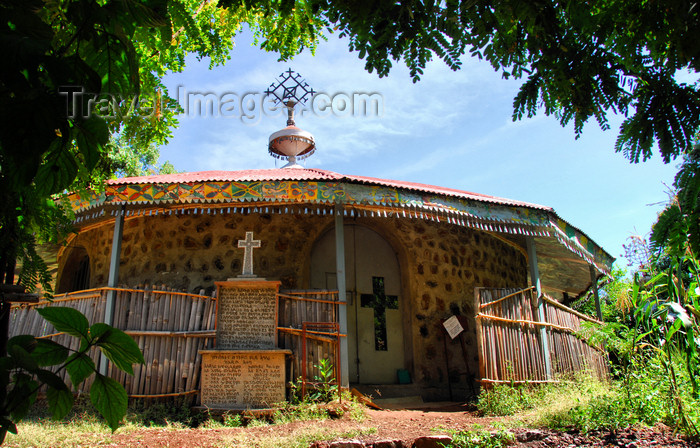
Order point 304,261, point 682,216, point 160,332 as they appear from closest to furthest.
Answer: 1. point 682,216
2. point 160,332
3. point 304,261

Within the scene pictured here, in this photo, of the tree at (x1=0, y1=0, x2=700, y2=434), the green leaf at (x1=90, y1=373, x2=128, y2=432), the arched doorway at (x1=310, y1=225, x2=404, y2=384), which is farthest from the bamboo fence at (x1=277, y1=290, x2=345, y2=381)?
the green leaf at (x1=90, y1=373, x2=128, y2=432)

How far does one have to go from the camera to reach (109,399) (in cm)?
139

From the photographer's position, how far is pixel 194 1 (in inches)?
376

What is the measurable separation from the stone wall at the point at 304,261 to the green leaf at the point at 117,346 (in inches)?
306

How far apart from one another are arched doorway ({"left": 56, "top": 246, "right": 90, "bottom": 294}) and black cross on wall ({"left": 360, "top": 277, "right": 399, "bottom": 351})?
608 centimetres

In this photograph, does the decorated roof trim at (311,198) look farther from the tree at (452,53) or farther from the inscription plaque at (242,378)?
the tree at (452,53)

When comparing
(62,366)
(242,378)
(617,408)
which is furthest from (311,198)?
(62,366)

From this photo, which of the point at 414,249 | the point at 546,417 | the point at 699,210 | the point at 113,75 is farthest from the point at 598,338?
the point at 113,75

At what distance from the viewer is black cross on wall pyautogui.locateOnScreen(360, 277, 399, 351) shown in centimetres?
997

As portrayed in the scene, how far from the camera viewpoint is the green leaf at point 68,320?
1282mm

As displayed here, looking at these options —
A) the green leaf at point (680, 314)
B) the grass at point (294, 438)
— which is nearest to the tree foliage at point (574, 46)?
the green leaf at point (680, 314)

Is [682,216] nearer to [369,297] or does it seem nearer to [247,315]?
[247,315]

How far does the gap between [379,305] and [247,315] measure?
3.30 m

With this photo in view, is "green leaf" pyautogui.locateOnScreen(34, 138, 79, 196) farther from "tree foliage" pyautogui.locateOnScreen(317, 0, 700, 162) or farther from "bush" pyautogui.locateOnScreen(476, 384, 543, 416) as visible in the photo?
"bush" pyautogui.locateOnScreen(476, 384, 543, 416)
